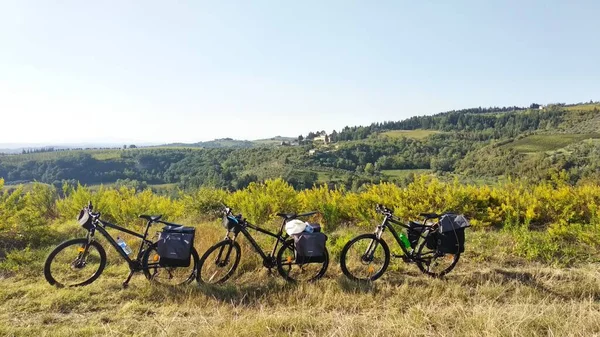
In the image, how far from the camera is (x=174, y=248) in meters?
4.18

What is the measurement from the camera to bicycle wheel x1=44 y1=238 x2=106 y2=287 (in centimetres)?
427

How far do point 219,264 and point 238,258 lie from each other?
0.82ft

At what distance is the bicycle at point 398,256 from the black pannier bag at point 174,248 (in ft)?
6.56

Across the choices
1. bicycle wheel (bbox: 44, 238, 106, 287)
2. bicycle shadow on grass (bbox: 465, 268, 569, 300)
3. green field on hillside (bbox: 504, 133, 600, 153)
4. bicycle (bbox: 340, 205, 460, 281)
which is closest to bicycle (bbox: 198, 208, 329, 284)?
bicycle (bbox: 340, 205, 460, 281)

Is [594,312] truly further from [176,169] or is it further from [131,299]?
[176,169]

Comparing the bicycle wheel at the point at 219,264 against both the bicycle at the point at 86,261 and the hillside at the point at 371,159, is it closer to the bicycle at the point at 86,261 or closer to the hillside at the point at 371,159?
the bicycle at the point at 86,261

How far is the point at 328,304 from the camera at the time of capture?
3.74 meters

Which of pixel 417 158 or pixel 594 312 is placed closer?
pixel 594 312

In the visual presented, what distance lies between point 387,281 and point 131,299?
10.00ft

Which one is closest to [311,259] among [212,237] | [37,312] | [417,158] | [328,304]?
[328,304]

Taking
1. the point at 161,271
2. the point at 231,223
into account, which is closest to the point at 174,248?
the point at 161,271

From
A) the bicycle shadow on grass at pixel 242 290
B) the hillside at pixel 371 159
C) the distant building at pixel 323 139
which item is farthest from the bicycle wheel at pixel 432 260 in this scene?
the distant building at pixel 323 139

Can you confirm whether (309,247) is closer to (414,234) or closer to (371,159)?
(414,234)

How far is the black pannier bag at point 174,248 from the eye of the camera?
418 centimetres
